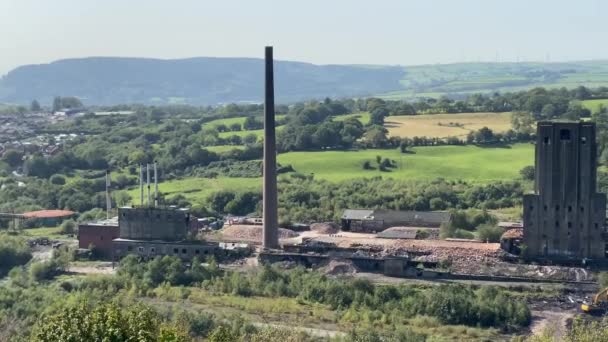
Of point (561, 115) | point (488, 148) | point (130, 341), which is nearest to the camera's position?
point (130, 341)

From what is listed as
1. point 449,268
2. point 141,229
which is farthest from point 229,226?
point 449,268

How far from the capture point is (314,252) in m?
54.8

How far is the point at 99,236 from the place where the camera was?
58906 millimetres

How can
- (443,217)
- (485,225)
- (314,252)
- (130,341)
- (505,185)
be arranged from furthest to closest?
1. (505,185)
2. (443,217)
3. (485,225)
4. (314,252)
5. (130,341)

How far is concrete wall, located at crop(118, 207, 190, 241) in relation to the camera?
56688 millimetres

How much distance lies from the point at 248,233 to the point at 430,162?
28.9 meters

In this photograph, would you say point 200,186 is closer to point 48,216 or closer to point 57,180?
point 57,180

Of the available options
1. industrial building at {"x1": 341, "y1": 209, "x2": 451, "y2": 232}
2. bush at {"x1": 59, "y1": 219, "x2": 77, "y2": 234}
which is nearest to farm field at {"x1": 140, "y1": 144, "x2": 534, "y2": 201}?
bush at {"x1": 59, "y1": 219, "x2": 77, "y2": 234}

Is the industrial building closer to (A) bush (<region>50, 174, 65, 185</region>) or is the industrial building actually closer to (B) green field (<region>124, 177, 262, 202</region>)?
(B) green field (<region>124, 177, 262, 202</region>)

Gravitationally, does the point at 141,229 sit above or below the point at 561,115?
below

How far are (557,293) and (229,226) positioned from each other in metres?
24.9

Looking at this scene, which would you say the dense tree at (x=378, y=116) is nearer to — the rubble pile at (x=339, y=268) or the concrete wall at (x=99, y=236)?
the concrete wall at (x=99, y=236)

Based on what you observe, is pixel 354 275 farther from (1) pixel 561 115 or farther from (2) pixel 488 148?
(1) pixel 561 115

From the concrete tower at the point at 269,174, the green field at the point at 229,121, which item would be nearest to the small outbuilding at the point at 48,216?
the concrete tower at the point at 269,174
